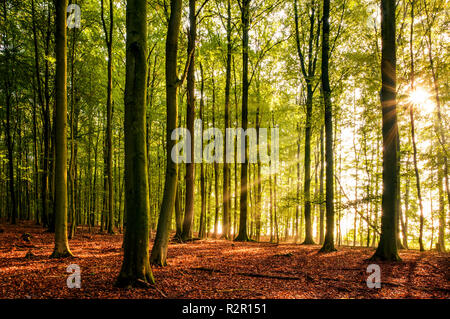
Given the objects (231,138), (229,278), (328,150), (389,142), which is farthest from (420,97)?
(229,278)

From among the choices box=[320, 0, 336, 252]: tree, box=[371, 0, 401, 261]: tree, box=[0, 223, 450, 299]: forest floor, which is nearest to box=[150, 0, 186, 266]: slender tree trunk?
box=[0, 223, 450, 299]: forest floor

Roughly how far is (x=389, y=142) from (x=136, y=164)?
849cm

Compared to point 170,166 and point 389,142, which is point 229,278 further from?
point 389,142

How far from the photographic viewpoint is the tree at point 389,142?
7.83 meters

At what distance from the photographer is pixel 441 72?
1107 centimetres

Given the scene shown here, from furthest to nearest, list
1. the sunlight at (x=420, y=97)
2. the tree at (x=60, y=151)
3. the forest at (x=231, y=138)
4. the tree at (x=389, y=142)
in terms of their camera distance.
A: the sunlight at (x=420, y=97), the tree at (x=389, y=142), the tree at (x=60, y=151), the forest at (x=231, y=138)

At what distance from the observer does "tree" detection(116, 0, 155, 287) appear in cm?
440

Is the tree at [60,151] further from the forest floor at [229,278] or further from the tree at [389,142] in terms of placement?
the tree at [389,142]

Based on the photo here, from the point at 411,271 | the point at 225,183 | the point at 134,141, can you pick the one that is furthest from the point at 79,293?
the point at 225,183

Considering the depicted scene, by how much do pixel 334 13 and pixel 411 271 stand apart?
43.5ft

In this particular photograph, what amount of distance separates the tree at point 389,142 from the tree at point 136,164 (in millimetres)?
7918

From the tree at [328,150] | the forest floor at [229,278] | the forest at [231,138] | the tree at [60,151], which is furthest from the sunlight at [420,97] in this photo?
the tree at [60,151]

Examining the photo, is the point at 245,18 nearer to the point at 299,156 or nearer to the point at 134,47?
the point at 134,47

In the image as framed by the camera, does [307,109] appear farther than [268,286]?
Yes
